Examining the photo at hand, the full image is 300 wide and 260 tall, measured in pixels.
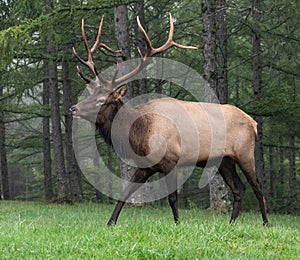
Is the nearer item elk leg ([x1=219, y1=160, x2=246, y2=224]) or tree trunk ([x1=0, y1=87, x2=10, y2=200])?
elk leg ([x1=219, y1=160, x2=246, y2=224])

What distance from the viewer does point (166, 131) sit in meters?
8.81

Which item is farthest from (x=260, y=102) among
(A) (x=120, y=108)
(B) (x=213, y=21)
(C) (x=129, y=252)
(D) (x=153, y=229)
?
(C) (x=129, y=252)

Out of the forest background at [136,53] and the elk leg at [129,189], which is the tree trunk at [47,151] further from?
the elk leg at [129,189]

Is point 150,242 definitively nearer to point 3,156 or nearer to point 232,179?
point 232,179

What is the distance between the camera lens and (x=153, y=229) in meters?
6.86

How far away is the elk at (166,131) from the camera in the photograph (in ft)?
28.4

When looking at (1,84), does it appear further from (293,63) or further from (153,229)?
(153,229)

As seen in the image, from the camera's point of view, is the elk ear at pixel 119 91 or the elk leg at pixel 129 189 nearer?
the elk leg at pixel 129 189

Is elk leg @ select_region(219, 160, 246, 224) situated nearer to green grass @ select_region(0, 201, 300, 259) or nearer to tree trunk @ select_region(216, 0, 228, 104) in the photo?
green grass @ select_region(0, 201, 300, 259)

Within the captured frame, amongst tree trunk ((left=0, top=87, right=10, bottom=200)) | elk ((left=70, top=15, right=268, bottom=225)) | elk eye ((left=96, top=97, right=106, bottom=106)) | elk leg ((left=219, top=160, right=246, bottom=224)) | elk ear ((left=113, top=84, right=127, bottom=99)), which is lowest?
tree trunk ((left=0, top=87, right=10, bottom=200))

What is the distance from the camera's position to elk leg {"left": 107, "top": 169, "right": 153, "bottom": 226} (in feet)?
27.1

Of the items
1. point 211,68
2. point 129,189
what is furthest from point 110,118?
point 211,68

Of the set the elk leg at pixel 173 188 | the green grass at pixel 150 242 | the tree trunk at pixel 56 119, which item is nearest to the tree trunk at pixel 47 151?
the tree trunk at pixel 56 119

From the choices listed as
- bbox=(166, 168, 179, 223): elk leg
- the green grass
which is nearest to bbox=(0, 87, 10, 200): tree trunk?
bbox=(166, 168, 179, 223): elk leg
